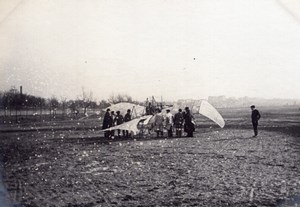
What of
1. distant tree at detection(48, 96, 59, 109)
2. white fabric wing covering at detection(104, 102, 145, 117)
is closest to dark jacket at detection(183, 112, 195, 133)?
white fabric wing covering at detection(104, 102, 145, 117)

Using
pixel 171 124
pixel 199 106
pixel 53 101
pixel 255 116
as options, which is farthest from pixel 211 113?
pixel 53 101

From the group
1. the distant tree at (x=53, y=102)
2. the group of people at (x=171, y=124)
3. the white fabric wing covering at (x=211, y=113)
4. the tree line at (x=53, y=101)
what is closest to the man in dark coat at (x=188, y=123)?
the group of people at (x=171, y=124)

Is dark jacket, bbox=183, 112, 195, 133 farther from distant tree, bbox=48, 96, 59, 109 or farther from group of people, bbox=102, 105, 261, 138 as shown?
distant tree, bbox=48, 96, 59, 109

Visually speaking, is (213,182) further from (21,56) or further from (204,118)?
(21,56)

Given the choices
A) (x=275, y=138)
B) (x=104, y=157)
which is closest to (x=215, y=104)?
(x=275, y=138)

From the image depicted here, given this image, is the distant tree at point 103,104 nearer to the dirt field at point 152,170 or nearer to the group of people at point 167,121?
the group of people at point 167,121

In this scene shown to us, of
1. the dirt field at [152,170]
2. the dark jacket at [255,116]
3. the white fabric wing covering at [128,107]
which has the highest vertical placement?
the white fabric wing covering at [128,107]

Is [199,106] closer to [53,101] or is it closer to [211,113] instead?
[211,113]
